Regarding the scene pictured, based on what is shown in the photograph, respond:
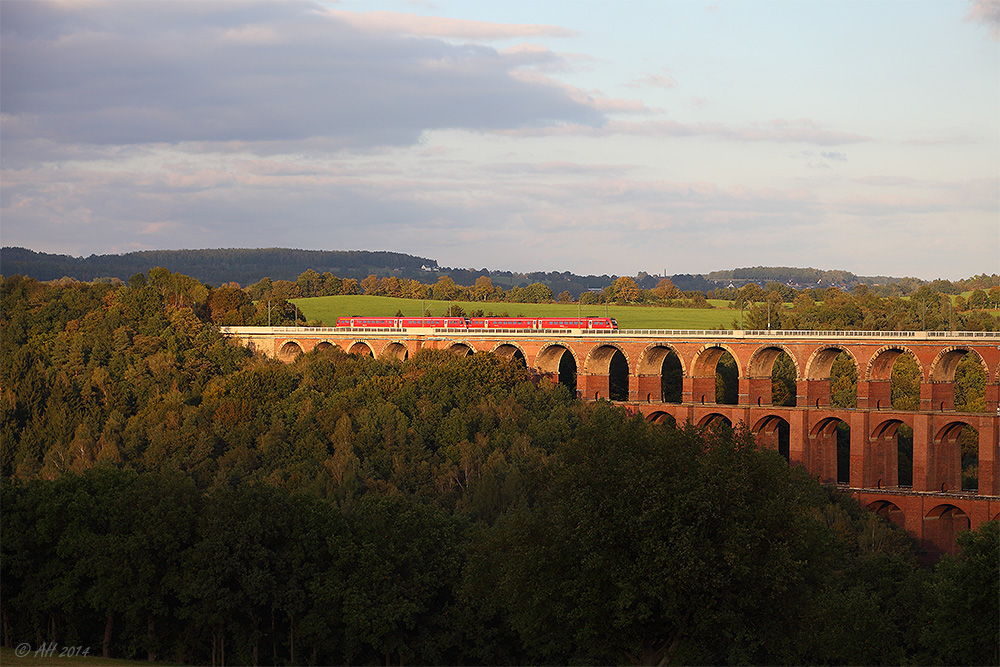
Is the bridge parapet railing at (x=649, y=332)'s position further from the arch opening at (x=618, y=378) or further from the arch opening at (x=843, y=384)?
the arch opening at (x=843, y=384)

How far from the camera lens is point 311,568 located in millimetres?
48594

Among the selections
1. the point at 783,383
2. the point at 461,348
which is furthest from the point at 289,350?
the point at 783,383

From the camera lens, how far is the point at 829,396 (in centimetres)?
9400

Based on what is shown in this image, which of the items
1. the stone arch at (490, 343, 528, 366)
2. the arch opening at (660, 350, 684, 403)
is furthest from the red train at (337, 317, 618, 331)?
the arch opening at (660, 350, 684, 403)

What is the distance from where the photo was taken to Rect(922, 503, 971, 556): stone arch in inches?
3228

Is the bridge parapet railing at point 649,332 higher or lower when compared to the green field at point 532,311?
lower

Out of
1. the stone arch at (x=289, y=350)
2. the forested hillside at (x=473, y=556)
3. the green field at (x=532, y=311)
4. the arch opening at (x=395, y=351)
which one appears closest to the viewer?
the forested hillside at (x=473, y=556)

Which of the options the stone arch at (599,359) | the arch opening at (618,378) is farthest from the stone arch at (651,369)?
the arch opening at (618,378)

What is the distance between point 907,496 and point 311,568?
171 ft

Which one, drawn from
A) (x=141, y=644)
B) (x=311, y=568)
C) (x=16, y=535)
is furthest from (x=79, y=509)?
(x=311, y=568)

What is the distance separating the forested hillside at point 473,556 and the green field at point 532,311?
66.1 m

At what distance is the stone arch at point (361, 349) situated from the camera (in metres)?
118

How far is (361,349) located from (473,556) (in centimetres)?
7731

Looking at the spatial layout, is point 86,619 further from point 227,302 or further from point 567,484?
point 227,302
